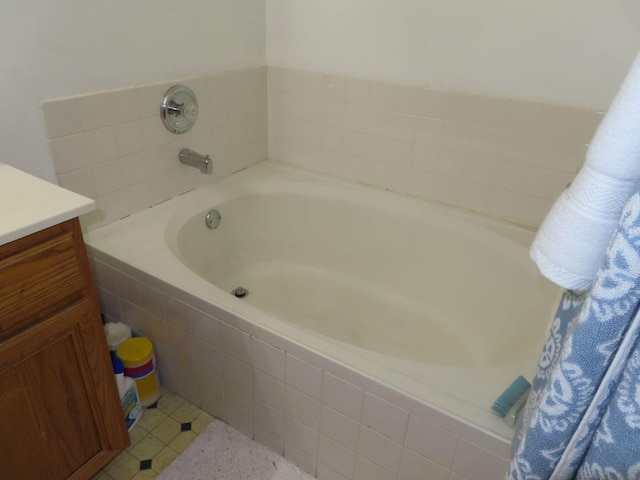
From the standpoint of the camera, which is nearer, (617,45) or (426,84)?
(617,45)

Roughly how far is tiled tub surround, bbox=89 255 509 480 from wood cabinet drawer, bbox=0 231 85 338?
0.35 m

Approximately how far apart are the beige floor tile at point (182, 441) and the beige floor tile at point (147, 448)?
35 millimetres

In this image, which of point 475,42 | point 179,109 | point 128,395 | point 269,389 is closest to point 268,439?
point 269,389

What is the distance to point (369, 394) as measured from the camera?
103cm

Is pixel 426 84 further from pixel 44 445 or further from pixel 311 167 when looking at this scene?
pixel 44 445

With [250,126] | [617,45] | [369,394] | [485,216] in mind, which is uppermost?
[617,45]

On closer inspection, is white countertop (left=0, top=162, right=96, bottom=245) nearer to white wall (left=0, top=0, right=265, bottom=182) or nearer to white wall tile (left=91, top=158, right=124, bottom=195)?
white wall (left=0, top=0, right=265, bottom=182)

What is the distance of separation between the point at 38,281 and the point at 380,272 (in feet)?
4.13

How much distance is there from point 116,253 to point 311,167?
951mm

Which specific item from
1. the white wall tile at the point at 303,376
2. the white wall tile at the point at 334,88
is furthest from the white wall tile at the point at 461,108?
the white wall tile at the point at 303,376

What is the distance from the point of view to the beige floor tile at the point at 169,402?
1.48 meters

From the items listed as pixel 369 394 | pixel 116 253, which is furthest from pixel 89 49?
pixel 369 394

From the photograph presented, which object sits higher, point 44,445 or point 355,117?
point 355,117

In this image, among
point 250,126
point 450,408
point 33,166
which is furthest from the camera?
point 250,126
